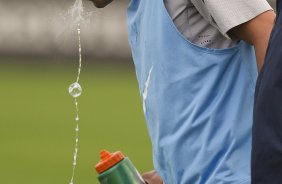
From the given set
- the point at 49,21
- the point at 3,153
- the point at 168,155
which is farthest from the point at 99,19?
the point at 168,155

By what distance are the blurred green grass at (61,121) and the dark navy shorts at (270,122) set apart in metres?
4.76

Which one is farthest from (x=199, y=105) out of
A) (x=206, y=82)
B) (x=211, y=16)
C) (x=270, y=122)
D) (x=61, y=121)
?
(x=61, y=121)

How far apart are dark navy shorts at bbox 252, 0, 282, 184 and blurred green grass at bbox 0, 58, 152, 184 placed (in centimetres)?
476

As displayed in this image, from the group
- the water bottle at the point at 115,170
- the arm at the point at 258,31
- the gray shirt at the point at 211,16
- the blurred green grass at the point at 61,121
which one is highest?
the gray shirt at the point at 211,16

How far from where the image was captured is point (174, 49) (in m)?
2.59

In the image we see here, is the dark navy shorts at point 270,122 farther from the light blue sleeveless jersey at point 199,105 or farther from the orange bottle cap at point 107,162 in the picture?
the orange bottle cap at point 107,162

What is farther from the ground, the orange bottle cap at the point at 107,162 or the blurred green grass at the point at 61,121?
the orange bottle cap at the point at 107,162

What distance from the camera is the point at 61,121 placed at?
860 centimetres

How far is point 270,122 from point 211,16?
56cm

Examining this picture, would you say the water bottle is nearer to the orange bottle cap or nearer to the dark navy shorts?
the orange bottle cap

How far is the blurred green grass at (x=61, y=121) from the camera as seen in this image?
7270mm

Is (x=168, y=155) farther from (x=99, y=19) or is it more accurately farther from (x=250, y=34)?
(x=99, y=19)

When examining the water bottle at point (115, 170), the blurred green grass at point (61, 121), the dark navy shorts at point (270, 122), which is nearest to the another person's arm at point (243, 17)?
the dark navy shorts at point (270, 122)

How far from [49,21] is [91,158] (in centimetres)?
348
